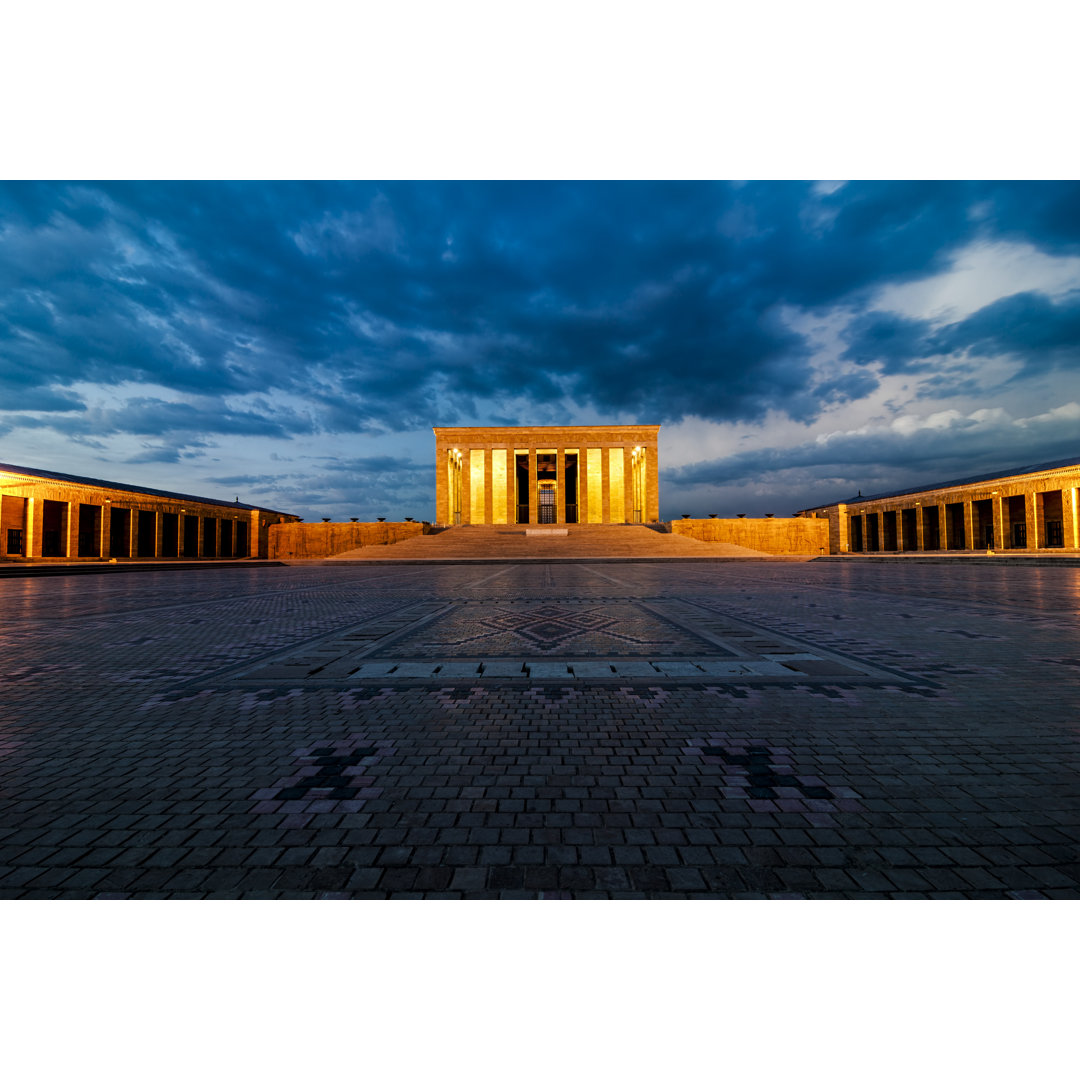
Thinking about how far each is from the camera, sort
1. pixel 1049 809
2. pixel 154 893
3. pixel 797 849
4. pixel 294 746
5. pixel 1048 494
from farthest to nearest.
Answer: pixel 1048 494 → pixel 294 746 → pixel 1049 809 → pixel 797 849 → pixel 154 893

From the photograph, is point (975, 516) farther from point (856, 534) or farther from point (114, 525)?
point (114, 525)

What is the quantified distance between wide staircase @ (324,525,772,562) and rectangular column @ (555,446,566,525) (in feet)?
50.9

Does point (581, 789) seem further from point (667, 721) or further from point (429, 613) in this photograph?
point (429, 613)

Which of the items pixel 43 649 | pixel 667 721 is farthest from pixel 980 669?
pixel 43 649

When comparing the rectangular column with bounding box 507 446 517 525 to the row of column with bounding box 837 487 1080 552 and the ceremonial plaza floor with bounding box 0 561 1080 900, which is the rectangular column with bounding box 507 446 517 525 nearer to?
the row of column with bounding box 837 487 1080 552

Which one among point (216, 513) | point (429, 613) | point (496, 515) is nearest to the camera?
point (429, 613)

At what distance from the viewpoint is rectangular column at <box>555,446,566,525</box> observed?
49.7 metres

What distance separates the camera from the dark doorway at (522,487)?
51.7 metres

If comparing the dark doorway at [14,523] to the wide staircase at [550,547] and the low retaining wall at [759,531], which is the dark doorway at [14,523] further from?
the low retaining wall at [759,531]

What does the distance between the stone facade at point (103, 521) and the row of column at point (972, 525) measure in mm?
55426

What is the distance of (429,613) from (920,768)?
706cm

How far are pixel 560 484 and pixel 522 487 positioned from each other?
14.3 ft

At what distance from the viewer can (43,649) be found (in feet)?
20.2

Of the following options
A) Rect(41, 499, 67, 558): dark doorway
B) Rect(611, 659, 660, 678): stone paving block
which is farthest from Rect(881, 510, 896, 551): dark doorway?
Rect(41, 499, 67, 558): dark doorway
